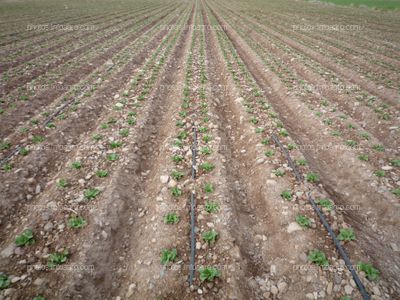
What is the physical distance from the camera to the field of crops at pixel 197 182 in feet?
15.7

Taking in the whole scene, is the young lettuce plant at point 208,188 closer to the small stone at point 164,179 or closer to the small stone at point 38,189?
the small stone at point 164,179

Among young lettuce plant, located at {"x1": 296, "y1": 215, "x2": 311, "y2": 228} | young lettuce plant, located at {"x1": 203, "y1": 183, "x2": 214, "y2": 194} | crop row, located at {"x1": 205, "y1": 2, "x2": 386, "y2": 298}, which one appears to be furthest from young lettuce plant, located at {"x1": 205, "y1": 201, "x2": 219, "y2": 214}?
young lettuce plant, located at {"x1": 296, "y1": 215, "x2": 311, "y2": 228}

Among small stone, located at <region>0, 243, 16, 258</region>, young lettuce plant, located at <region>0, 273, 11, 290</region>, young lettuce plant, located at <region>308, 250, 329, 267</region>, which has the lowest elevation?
young lettuce plant, located at <region>308, 250, 329, 267</region>

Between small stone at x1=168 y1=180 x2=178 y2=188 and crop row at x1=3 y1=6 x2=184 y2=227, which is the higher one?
crop row at x1=3 y1=6 x2=184 y2=227

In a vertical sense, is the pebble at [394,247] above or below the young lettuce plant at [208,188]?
below

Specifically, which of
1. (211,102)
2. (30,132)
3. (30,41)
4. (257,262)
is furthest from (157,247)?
(30,41)

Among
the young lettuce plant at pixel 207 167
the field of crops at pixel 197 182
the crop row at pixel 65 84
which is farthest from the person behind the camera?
the crop row at pixel 65 84

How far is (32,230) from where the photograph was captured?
5.44m

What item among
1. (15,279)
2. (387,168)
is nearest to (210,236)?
Result: (15,279)

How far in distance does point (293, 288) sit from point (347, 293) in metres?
1.04

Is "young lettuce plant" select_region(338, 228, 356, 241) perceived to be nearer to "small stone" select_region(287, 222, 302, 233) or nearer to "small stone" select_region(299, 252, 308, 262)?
"small stone" select_region(287, 222, 302, 233)

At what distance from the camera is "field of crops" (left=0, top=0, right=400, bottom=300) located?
4781 mm

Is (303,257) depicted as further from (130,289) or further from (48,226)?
(48,226)

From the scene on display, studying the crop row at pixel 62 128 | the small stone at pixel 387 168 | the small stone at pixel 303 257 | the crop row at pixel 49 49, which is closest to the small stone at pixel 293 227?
the small stone at pixel 303 257
